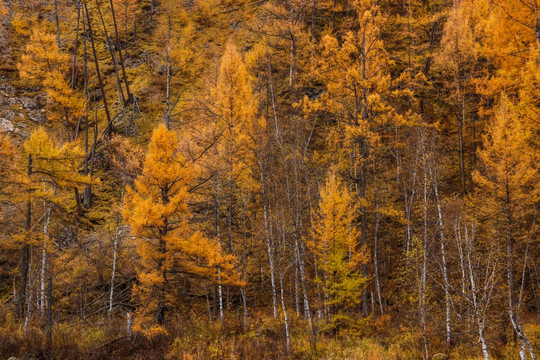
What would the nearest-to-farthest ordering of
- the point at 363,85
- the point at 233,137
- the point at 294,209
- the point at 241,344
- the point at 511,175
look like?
the point at 241,344, the point at 511,175, the point at 363,85, the point at 233,137, the point at 294,209

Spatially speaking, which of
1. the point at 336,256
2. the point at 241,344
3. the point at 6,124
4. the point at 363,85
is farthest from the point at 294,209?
the point at 6,124

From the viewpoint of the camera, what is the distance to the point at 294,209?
1706cm

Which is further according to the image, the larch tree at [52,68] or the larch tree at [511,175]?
the larch tree at [52,68]

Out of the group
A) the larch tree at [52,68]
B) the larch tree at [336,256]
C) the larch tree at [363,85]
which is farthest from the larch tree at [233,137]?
the larch tree at [52,68]

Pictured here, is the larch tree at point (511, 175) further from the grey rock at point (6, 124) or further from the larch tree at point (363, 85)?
the grey rock at point (6, 124)

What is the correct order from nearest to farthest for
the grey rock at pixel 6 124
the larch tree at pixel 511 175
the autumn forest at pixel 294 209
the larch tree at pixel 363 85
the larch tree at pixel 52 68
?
the autumn forest at pixel 294 209, the larch tree at pixel 511 175, the larch tree at pixel 363 85, the larch tree at pixel 52 68, the grey rock at pixel 6 124

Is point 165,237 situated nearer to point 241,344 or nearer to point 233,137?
point 241,344

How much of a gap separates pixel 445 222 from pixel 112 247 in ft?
54.1

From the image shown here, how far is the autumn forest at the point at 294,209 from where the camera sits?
10.8 meters

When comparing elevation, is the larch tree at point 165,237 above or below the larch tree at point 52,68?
below

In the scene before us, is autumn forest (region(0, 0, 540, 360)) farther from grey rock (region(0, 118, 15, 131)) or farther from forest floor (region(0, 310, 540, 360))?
grey rock (region(0, 118, 15, 131))

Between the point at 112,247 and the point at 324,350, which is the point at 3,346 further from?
Result: the point at 324,350

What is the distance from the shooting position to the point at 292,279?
19.2 meters

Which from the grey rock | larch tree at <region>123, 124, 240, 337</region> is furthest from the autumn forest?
the grey rock
